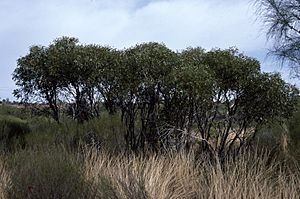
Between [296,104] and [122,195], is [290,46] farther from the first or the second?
[122,195]

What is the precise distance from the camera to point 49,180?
10.3 meters

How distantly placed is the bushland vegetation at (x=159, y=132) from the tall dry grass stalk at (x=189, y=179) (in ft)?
0.08

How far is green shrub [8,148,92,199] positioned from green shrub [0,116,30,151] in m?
7.16

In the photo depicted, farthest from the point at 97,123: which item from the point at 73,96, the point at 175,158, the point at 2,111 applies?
the point at 2,111

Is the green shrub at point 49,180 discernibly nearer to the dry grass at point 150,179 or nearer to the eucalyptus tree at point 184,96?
the dry grass at point 150,179

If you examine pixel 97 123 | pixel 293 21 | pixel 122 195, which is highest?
pixel 293 21

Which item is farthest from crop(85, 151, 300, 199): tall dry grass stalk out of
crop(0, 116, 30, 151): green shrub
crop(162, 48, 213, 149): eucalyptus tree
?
crop(0, 116, 30, 151): green shrub

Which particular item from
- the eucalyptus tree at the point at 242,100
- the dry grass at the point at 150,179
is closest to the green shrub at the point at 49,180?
the dry grass at the point at 150,179

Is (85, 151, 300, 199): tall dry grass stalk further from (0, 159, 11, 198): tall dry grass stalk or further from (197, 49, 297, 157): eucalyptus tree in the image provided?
(197, 49, 297, 157): eucalyptus tree

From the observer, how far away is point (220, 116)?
50.0 ft

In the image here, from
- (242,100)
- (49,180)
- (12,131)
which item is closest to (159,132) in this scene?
(242,100)

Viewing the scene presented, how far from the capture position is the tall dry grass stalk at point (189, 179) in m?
8.77

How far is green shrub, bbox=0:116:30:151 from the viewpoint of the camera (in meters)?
19.3

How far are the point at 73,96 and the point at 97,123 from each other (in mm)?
3387
